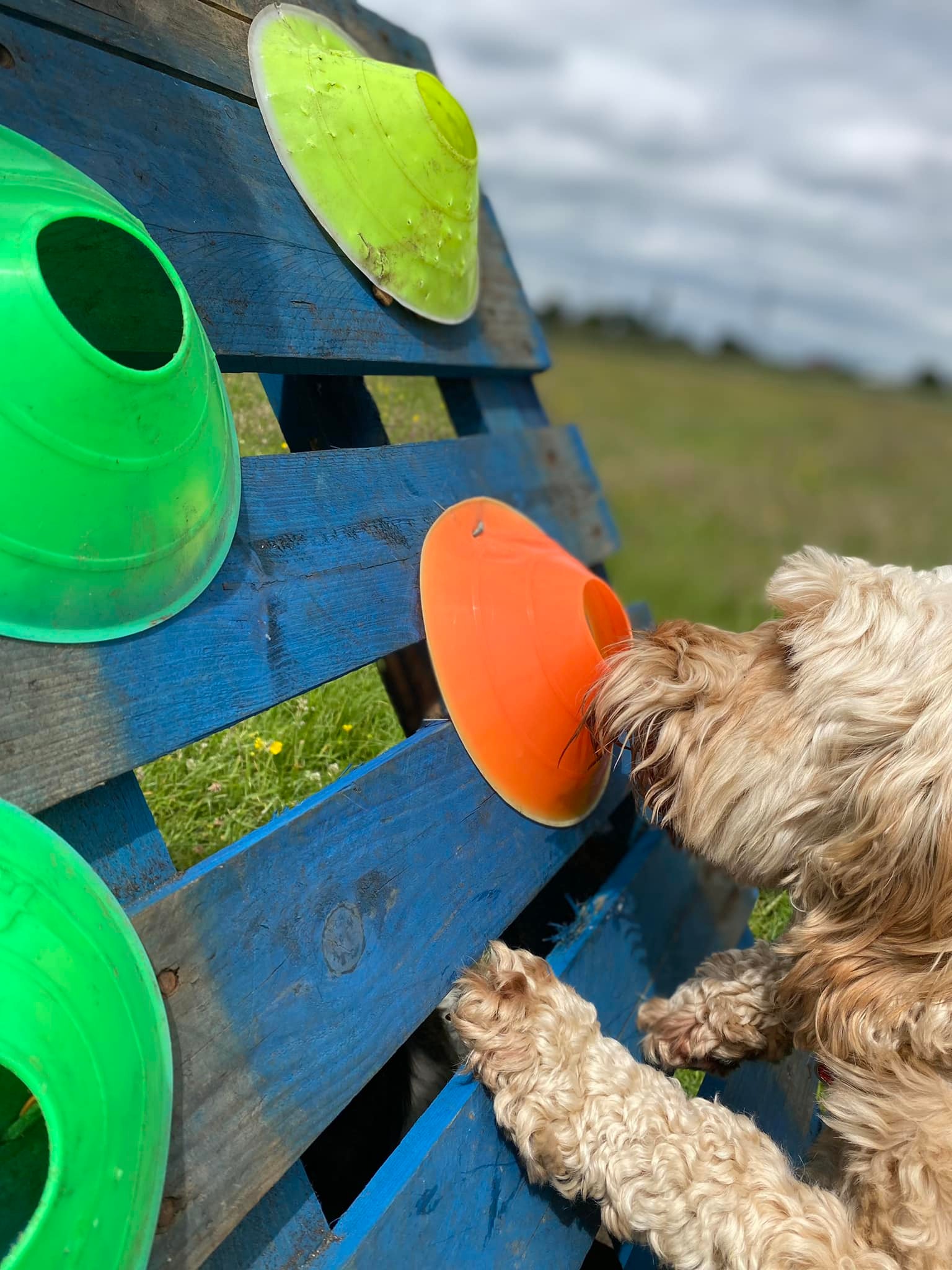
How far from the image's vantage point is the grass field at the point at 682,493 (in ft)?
7.33

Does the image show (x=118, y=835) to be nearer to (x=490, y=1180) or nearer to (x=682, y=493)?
(x=490, y=1180)

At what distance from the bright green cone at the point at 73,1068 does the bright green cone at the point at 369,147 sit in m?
1.65

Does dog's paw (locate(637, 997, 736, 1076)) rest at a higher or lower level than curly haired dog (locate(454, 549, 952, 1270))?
lower

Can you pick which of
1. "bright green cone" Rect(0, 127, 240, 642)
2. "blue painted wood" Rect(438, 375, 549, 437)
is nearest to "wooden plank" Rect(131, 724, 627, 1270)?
"bright green cone" Rect(0, 127, 240, 642)

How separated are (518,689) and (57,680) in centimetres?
121

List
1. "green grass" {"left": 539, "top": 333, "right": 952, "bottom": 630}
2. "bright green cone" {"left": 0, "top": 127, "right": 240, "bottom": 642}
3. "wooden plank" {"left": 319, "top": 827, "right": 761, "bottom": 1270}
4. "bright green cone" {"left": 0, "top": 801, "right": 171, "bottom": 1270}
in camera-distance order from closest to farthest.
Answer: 1. "bright green cone" {"left": 0, "top": 801, "right": 171, "bottom": 1270}
2. "bright green cone" {"left": 0, "top": 127, "right": 240, "bottom": 642}
3. "wooden plank" {"left": 319, "top": 827, "right": 761, "bottom": 1270}
4. "green grass" {"left": 539, "top": 333, "right": 952, "bottom": 630}

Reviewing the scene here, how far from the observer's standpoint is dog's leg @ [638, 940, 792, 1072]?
2545 mm

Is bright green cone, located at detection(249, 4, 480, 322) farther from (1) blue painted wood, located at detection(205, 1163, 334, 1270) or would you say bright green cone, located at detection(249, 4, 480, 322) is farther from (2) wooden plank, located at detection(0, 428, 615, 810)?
(1) blue painted wood, located at detection(205, 1163, 334, 1270)

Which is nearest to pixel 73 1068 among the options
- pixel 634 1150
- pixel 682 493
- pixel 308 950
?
pixel 308 950

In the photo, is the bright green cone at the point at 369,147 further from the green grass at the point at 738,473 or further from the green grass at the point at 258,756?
the green grass at the point at 738,473

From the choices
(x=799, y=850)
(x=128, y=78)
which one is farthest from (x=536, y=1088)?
(x=128, y=78)

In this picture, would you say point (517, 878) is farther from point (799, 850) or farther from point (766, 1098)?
point (766, 1098)

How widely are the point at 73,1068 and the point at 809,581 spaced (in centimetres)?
195

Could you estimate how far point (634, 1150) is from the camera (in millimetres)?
2010
